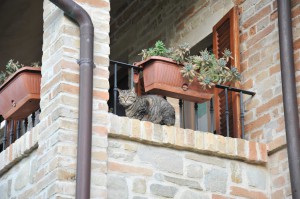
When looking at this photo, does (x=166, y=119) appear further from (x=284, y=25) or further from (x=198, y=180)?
(x=284, y=25)

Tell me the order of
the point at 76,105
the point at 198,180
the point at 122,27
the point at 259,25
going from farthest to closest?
the point at 122,27, the point at 259,25, the point at 198,180, the point at 76,105

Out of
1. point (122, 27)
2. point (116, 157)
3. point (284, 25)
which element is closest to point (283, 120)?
point (284, 25)

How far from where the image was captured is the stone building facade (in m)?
7.99

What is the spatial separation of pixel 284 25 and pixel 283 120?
877 millimetres

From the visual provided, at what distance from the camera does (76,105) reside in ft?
26.4

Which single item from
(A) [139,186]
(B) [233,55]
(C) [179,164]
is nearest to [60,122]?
(A) [139,186]

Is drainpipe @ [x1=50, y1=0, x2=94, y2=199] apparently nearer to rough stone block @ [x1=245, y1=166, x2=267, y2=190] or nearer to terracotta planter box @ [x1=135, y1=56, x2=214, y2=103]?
terracotta planter box @ [x1=135, y1=56, x2=214, y2=103]

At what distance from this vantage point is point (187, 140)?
338 inches

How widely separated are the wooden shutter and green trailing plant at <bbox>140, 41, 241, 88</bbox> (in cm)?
41

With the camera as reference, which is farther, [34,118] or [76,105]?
[34,118]

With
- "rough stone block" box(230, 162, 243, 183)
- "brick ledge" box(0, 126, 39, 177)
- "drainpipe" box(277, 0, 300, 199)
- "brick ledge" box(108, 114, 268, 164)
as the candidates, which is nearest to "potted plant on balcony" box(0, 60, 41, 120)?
"brick ledge" box(0, 126, 39, 177)

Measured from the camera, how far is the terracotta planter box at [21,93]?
8.67 metres

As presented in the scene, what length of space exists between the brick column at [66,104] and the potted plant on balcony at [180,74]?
0.57 metres

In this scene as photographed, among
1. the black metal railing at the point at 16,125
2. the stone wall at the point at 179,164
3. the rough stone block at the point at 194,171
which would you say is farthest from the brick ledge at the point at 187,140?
the black metal railing at the point at 16,125
